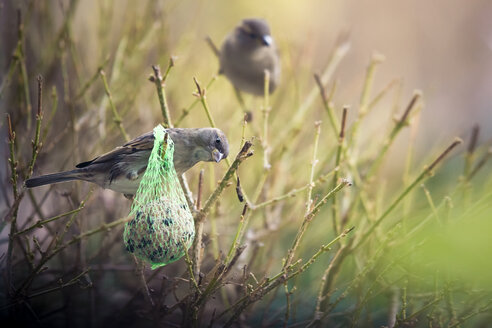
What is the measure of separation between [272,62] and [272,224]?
90cm

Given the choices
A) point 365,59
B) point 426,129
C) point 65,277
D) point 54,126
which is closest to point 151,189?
point 65,277

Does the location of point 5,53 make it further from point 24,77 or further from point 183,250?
point 183,250

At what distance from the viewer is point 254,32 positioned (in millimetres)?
2791

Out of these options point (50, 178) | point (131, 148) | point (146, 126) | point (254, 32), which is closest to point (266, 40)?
point (254, 32)

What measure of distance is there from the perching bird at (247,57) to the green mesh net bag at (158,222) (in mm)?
1382

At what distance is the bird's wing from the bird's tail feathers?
0.04 m

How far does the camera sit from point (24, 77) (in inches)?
79.6

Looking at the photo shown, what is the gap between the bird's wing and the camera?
152cm

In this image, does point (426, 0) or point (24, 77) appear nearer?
point (24, 77)

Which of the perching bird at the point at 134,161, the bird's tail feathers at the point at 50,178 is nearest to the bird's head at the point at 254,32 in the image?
the perching bird at the point at 134,161

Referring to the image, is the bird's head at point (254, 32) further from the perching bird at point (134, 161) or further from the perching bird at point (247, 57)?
the perching bird at point (134, 161)

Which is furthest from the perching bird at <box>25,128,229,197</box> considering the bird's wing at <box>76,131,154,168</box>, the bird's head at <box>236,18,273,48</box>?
the bird's head at <box>236,18,273,48</box>

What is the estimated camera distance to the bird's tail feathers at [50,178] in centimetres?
151

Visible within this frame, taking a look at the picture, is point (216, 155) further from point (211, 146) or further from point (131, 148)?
point (131, 148)
